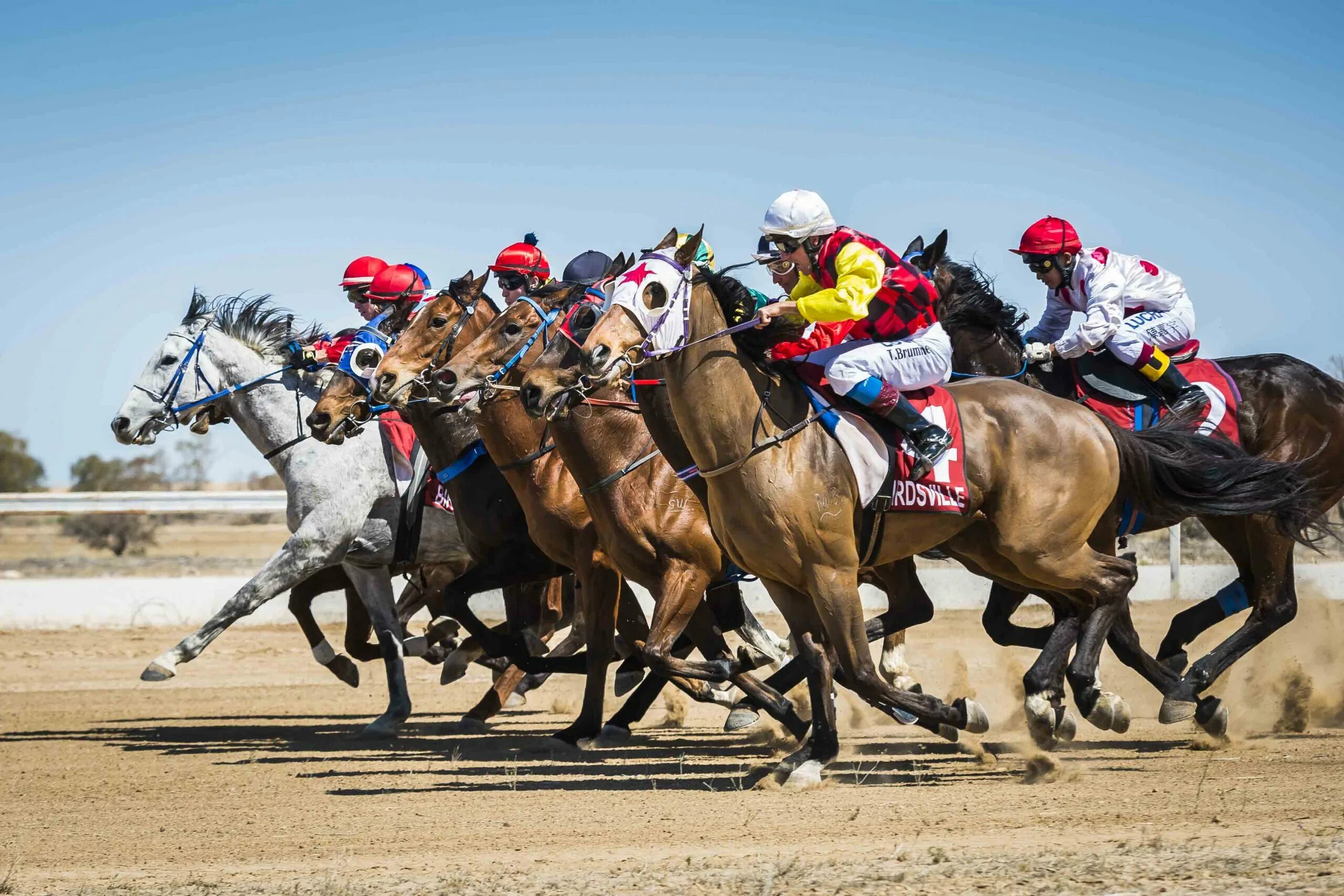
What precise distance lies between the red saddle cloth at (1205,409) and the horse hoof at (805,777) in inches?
108

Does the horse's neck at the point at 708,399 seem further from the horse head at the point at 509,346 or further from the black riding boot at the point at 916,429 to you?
the horse head at the point at 509,346

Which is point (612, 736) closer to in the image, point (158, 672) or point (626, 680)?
point (626, 680)

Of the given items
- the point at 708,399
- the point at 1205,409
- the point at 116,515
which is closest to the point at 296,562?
the point at 708,399

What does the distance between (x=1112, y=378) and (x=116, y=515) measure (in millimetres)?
27787

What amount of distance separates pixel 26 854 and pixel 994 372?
553cm

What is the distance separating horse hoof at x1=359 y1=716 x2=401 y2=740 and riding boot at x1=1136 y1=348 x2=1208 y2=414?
4969mm

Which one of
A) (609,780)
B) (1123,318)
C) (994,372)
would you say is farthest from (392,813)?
(1123,318)

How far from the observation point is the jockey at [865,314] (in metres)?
6.17

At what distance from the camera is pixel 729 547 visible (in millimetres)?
6367

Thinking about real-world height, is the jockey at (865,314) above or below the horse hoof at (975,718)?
above

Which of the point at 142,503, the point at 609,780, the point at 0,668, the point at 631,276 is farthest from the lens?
the point at 142,503

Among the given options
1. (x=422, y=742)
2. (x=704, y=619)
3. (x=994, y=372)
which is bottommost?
(x=422, y=742)

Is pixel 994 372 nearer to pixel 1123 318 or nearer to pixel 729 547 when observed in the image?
pixel 1123 318

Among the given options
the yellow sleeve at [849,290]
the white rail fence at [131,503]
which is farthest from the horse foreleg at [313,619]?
the yellow sleeve at [849,290]
